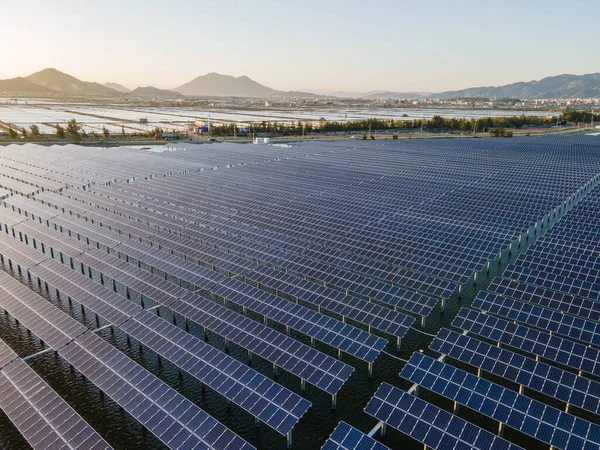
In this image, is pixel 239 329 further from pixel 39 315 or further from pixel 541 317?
pixel 541 317

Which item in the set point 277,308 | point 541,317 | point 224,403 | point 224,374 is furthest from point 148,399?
point 541,317

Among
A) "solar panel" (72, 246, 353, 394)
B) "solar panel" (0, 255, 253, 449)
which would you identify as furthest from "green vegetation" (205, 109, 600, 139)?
"solar panel" (0, 255, 253, 449)

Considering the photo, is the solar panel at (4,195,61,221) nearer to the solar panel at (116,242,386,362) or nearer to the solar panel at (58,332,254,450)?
the solar panel at (116,242,386,362)

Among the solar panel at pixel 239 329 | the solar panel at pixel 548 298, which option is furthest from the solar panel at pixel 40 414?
the solar panel at pixel 548 298

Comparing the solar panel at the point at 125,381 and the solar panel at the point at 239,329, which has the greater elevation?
the solar panel at the point at 239,329

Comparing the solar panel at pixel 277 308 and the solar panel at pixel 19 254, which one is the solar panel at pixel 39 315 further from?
the solar panel at pixel 277 308

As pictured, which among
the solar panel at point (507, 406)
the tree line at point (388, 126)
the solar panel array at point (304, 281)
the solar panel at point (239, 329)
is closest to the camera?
the solar panel at point (507, 406)

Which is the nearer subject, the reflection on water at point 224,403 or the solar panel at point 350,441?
the solar panel at point 350,441
